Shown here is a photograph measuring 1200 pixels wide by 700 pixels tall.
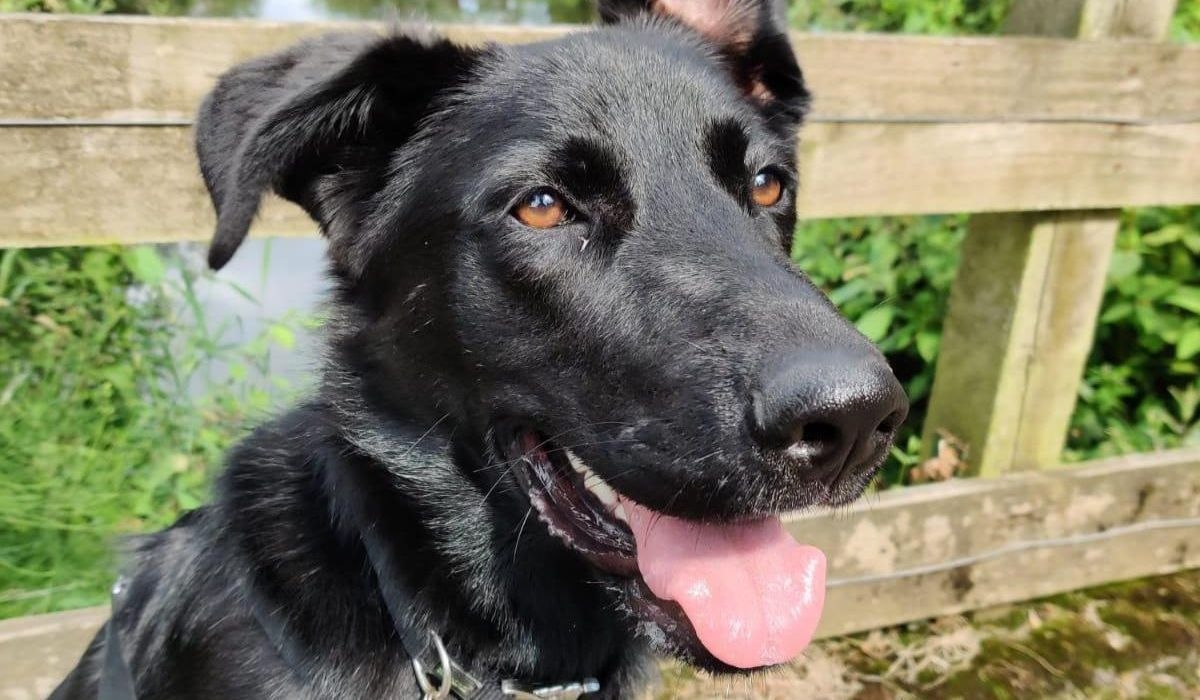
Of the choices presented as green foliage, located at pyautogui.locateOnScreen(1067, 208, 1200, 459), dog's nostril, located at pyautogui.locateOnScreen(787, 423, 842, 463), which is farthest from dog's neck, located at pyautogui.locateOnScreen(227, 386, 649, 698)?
green foliage, located at pyautogui.locateOnScreen(1067, 208, 1200, 459)

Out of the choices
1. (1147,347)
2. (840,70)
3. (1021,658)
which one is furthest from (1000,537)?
(840,70)

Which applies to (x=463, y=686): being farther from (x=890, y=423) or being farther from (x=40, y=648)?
(x=40, y=648)

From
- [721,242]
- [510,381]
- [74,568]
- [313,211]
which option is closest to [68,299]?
[74,568]

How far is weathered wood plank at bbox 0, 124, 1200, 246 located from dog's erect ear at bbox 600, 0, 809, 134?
0.33 m

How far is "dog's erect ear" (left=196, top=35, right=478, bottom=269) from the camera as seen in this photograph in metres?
1.56

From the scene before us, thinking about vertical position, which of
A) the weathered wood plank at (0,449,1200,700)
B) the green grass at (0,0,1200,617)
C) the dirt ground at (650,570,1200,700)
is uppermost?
the green grass at (0,0,1200,617)

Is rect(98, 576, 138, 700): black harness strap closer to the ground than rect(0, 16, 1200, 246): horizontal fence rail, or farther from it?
closer to the ground

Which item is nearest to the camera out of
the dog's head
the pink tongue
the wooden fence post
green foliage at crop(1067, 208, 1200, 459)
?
the dog's head

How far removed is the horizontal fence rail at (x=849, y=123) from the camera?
75.9 inches

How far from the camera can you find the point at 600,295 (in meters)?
1.58

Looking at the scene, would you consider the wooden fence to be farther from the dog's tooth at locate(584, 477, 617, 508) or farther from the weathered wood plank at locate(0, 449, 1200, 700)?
the dog's tooth at locate(584, 477, 617, 508)

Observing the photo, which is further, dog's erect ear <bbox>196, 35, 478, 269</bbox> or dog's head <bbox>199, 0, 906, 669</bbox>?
dog's erect ear <bbox>196, 35, 478, 269</bbox>

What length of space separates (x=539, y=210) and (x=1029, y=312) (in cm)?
184

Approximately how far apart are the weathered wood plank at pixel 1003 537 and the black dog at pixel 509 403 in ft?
3.86
